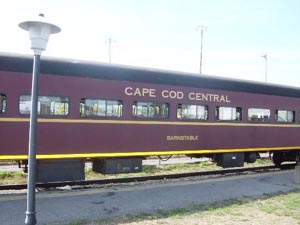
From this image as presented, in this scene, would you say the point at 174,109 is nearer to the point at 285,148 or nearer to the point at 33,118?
the point at 285,148

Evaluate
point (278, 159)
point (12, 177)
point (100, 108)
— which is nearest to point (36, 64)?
point (100, 108)

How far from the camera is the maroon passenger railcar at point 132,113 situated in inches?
379

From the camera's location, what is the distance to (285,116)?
15672 mm

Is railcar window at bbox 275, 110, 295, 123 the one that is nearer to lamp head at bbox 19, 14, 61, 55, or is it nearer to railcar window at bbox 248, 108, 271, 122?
railcar window at bbox 248, 108, 271, 122

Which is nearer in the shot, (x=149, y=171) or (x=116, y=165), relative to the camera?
(x=116, y=165)

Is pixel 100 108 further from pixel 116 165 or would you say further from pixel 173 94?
pixel 173 94

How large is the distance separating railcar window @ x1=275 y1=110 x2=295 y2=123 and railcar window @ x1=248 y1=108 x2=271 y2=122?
527 mm

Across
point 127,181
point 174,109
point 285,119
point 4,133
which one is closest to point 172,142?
point 174,109

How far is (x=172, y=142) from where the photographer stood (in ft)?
39.4

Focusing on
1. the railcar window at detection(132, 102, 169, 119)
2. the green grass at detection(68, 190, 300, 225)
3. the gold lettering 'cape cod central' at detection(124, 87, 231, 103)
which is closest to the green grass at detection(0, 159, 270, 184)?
the railcar window at detection(132, 102, 169, 119)

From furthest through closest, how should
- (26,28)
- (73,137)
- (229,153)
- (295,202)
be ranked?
(229,153)
(73,137)
(295,202)
(26,28)

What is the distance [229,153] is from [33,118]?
366 inches

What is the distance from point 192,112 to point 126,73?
2.60 m

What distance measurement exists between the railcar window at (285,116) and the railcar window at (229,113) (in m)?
2.14
